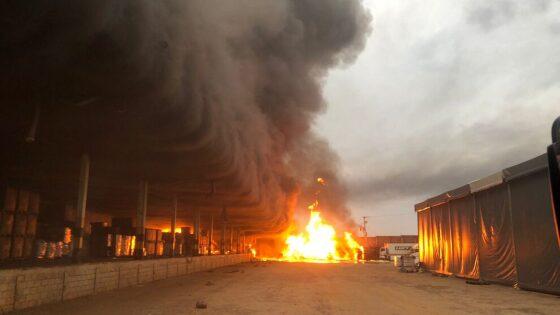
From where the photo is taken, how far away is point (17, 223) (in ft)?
53.5

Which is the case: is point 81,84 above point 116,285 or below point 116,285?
above

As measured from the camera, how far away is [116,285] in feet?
48.2

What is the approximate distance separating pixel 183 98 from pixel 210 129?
9.60 ft

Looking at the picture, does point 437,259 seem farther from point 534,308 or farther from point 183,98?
point 183,98

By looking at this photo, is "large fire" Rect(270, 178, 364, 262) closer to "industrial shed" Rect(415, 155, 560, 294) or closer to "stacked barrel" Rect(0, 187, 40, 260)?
"industrial shed" Rect(415, 155, 560, 294)

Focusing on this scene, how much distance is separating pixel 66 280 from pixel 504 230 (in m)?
15.8

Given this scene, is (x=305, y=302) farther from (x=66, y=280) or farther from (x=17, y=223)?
(x=17, y=223)

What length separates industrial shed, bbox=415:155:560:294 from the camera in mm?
15031

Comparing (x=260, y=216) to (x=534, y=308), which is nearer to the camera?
(x=534, y=308)

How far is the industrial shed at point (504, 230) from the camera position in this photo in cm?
1503

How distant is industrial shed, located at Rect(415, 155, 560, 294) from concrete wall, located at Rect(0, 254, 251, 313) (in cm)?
1309

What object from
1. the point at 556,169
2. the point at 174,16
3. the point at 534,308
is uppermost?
the point at 174,16

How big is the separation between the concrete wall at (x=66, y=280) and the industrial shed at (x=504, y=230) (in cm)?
1309

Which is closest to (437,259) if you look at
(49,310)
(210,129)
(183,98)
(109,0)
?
(210,129)
